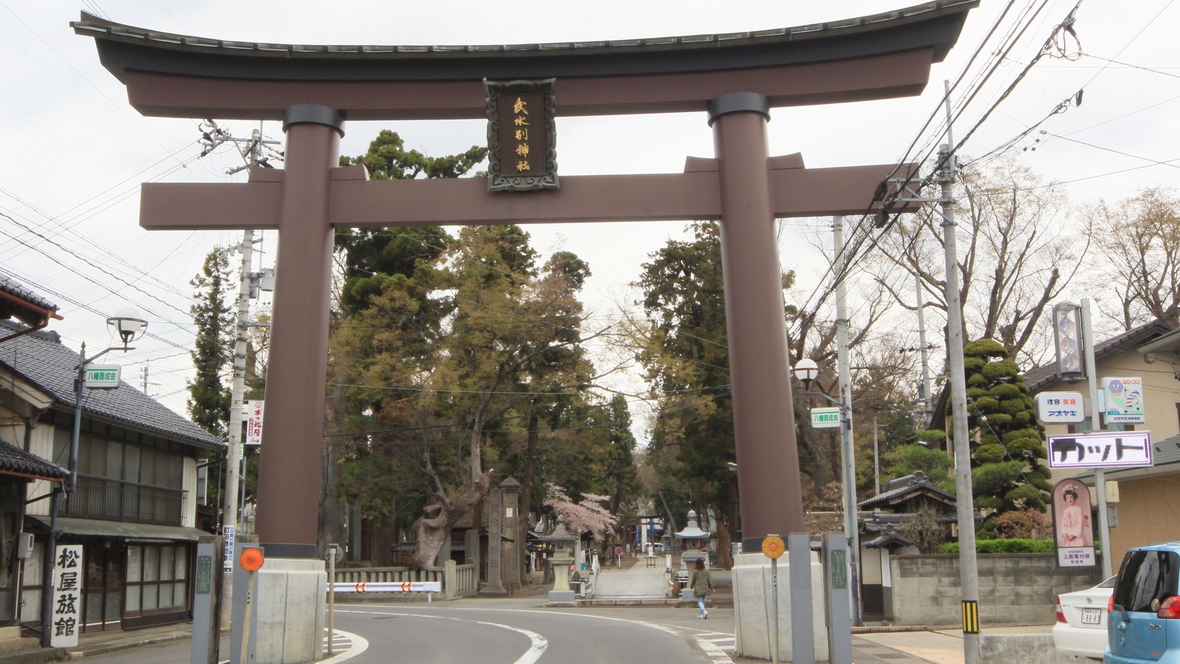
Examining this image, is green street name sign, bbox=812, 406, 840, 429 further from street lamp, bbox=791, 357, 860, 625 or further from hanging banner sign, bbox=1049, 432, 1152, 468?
hanging banner sign, bbox=1049, 432, 1152, 468

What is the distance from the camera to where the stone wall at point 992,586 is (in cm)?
2106

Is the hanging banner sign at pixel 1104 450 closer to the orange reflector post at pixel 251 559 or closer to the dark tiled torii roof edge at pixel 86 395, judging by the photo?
the orange reflector post at pixel 251 559

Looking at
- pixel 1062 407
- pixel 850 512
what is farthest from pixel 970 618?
pixel 850 512

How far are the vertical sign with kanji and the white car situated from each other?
17743mm

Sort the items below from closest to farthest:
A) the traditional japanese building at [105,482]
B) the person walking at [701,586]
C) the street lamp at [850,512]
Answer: the traditional japanese building at [105,482]
the street lamp at [850,512]
the person walking at [701,586]

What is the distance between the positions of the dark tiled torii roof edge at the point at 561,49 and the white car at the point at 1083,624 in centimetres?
914

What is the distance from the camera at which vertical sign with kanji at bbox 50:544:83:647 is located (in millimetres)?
18953

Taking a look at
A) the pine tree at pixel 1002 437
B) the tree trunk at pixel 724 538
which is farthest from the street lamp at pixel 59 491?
the tree trunk at pixel 724 538

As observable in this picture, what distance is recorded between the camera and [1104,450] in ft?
52.5

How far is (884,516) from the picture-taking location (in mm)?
25453

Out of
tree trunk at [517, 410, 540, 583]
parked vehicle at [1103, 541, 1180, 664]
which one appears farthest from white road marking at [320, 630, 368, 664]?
tree trunk at [517, 410, 540, 583]

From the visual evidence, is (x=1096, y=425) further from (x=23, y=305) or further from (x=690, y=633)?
(x=23, y=305)

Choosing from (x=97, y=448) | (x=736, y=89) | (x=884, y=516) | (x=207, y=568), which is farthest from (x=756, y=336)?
(x=97, y=448)

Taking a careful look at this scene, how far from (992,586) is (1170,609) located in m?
13.4
